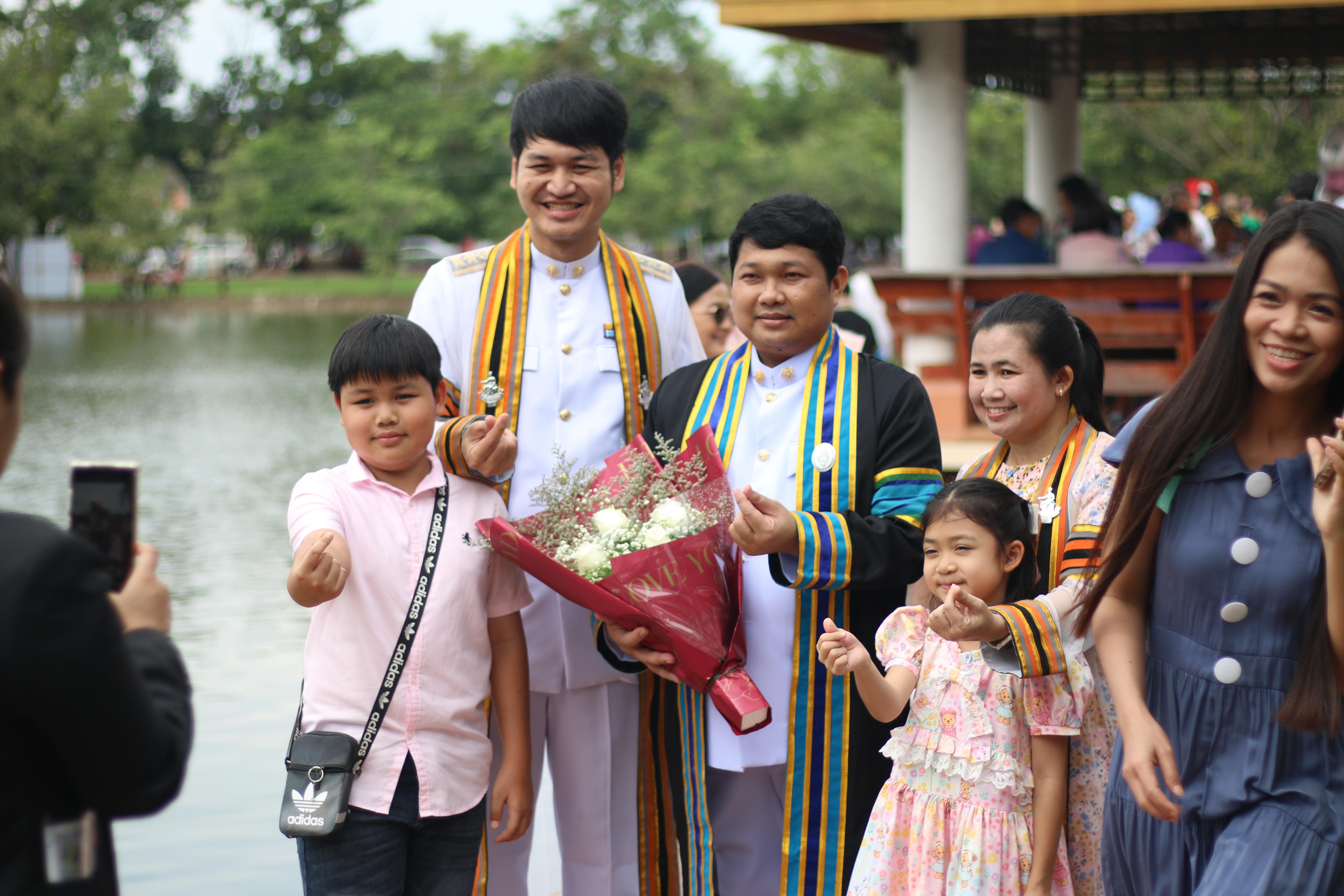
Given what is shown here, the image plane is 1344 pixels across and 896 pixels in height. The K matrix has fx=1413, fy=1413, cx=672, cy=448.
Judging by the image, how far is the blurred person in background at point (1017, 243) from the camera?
8.80m

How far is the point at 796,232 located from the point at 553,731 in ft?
4.43

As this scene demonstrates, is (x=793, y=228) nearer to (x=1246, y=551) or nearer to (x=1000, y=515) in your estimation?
(x=1000, y=515)

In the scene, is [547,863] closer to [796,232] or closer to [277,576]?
[796,232]

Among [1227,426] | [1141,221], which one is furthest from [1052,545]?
[1141,221]

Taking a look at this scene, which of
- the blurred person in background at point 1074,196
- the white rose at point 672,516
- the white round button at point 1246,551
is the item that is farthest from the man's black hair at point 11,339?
the blurred person in background at point 1074,196

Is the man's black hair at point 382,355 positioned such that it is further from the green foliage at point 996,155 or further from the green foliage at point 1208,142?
the green foliage at point 996,155

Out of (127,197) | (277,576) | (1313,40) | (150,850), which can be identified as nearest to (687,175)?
(127,197)

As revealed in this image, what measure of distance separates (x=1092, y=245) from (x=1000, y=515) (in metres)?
6.04

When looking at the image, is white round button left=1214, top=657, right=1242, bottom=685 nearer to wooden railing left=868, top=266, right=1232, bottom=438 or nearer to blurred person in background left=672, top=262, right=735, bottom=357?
blurred person in background left=672, top=262, right=735, bottom=357

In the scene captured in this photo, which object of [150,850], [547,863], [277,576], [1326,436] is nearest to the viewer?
[1326,436]

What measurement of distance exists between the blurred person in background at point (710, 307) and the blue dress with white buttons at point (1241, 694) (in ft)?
8.44

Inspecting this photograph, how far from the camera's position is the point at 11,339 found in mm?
1678

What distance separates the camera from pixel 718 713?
3117 mm

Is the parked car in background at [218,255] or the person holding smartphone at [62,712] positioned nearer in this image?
the person holding smartphone at [62,712]
